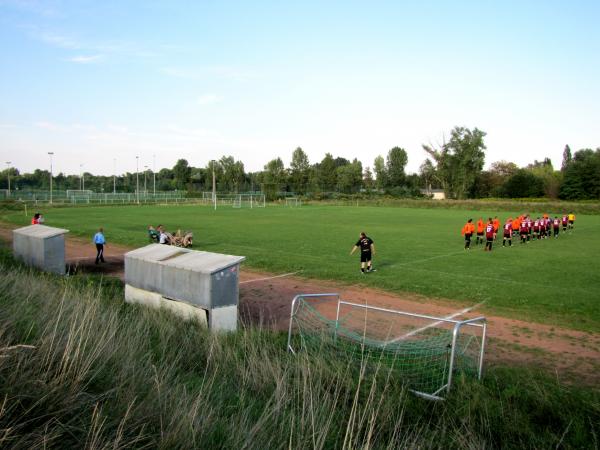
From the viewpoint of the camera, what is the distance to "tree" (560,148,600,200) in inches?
3467

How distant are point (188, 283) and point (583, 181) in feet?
315

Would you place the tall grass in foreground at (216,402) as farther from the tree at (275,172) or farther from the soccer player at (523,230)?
the tree at (275,172)

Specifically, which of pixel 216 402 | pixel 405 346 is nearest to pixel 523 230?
pixel 405 346

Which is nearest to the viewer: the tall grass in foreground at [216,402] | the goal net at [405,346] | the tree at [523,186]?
the tall grass in foreground at [216,402]

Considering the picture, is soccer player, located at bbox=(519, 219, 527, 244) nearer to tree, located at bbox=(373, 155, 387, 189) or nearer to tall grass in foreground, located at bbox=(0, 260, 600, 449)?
tall grass in foreground, located at bbox=(0, 260, 600, 449)

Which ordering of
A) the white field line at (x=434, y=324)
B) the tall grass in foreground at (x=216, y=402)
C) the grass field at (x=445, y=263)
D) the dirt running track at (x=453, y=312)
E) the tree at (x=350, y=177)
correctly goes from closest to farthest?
the tall grass in foreground at (x=216, y=402)
the dirt running track at (x=453, y=312)
the white field line at (x=434, y=324)
the grass field at (x=445, y=263)
the tree at (x=350, y=177)

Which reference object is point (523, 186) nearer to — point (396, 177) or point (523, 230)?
point (396, 177)

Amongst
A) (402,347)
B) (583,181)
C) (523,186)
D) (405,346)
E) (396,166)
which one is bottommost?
(405,346)

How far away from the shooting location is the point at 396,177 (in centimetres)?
13112

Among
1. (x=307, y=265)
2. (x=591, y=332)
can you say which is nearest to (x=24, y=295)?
(x=591, y=332)

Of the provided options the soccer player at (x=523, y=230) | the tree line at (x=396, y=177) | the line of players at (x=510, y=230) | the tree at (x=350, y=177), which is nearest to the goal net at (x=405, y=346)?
the line of players at (x=510, y=230)

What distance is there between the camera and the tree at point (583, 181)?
8806 cm

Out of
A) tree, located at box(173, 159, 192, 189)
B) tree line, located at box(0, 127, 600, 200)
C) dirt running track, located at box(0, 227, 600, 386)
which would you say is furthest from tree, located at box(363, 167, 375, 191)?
dirt running track, located at box(0, 227, 600, 386)

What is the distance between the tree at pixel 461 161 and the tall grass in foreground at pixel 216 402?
345 feet
